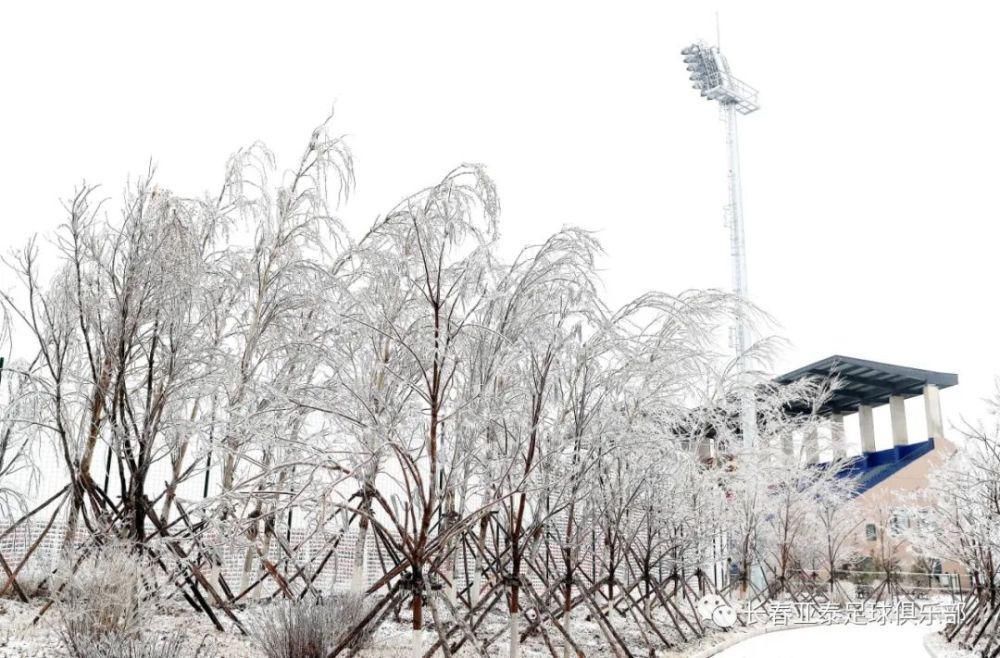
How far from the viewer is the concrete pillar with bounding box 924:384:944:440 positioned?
38.0 metres

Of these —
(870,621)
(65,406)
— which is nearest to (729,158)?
(870,621)

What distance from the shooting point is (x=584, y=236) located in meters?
7.58

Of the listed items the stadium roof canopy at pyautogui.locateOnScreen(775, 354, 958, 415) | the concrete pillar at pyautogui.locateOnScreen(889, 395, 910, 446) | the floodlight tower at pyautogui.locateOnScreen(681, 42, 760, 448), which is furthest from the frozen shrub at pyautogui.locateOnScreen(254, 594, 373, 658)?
the concrete pillar at pyautogui.locateOnScreen(889, 395, 910, 446)

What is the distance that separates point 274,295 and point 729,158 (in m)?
28.0

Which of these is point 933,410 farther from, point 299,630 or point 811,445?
point 299,630

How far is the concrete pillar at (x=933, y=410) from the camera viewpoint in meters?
38.0

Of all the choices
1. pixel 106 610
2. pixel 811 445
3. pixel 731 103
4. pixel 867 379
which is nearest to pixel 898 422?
pixel 867 379

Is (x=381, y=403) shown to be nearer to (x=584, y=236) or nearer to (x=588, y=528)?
(x=584, y=236)

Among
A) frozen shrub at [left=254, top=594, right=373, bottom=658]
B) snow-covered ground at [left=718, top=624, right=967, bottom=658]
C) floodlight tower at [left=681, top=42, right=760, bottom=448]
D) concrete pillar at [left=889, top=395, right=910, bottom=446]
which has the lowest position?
snow-covered ground at [left=718, top=624, right=967, bottom=658]

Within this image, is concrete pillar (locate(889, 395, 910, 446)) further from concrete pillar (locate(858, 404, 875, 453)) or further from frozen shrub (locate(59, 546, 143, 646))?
frozen shrub (locate(59, 546, 143, 646))

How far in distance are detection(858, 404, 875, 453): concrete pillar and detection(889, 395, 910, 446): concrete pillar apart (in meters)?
1.29

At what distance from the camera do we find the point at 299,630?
23.5 feet

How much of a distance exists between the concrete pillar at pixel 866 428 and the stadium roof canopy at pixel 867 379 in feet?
1.16

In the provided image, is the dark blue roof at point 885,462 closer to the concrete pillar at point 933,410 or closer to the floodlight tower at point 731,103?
the concrete pillar at point 933,410
